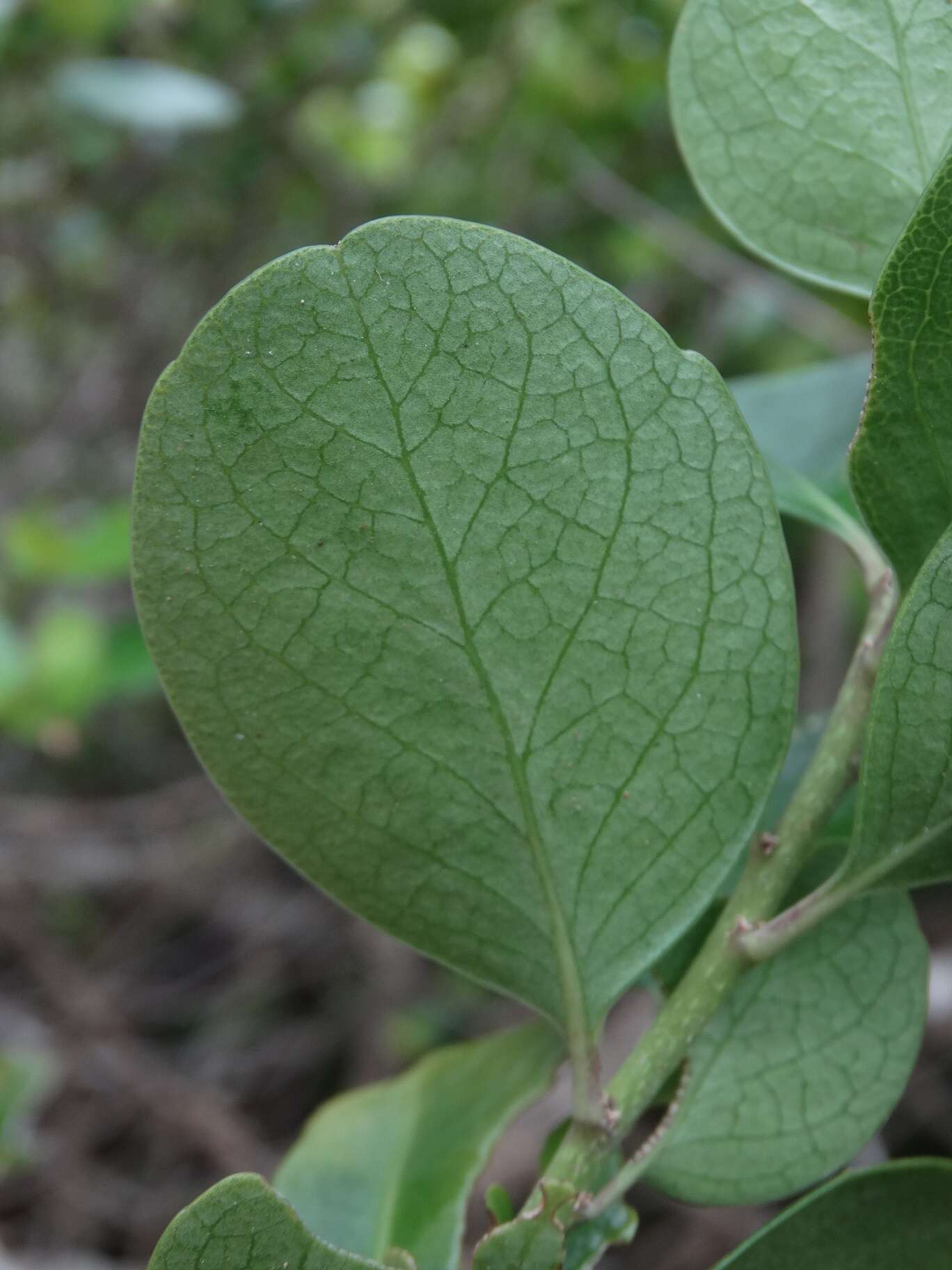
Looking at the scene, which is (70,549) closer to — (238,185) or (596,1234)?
(238,185)

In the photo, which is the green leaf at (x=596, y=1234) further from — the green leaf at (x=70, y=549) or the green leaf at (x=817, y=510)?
the green leaf at (x=70, y=549)

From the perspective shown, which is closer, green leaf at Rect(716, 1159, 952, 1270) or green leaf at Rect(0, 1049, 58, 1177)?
green leaf at Rect(716, 1159, 952, 1270)

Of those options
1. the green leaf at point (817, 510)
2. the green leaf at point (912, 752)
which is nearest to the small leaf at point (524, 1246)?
the green leaf at point (912, 752)

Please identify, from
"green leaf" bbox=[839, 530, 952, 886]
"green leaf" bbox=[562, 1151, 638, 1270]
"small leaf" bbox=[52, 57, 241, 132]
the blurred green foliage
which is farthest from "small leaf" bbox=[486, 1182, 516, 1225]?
"small leaf" bbox=[52, 57, 241, 132]

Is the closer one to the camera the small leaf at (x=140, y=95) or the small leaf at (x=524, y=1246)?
the small leaf at (x=524, y=1246)

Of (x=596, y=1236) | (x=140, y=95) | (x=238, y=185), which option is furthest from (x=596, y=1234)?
(x=238, y=185)

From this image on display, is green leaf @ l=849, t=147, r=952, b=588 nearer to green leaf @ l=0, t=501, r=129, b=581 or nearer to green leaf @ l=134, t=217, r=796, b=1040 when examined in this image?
green leaf @ l=134, t=217, r=796, b=1040
